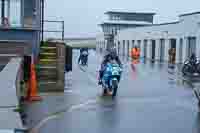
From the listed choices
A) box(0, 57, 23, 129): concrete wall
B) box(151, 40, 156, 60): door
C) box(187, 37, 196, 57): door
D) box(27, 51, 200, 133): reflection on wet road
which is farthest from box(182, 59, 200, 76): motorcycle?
box(151, 40, 156, 60): door

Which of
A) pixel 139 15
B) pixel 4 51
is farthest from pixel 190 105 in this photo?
pixel 139 15

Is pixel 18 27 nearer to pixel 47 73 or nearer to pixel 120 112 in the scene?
pixel 47 73

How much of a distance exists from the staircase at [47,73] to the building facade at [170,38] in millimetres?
22436

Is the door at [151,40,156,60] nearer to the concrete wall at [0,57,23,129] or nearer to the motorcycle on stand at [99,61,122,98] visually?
the motorcycle on stand at [99,61,122,98]

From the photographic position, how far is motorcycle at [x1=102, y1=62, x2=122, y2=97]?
1565cm

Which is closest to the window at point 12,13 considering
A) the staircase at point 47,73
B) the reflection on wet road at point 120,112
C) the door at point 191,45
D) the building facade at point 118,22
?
the staircase at point 47,73

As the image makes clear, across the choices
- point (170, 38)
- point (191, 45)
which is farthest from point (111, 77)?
point (170, 38)

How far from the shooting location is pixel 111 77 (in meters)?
15.9

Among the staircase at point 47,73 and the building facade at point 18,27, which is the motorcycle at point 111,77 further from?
the building facade at point 18,27

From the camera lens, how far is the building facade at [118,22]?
10094 centimetres

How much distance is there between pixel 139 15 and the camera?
11794 cm

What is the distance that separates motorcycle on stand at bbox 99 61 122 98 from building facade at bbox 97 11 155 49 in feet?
255

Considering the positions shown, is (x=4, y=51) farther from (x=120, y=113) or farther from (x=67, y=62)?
(x=120, y=113)

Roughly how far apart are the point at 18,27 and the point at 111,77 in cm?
471
